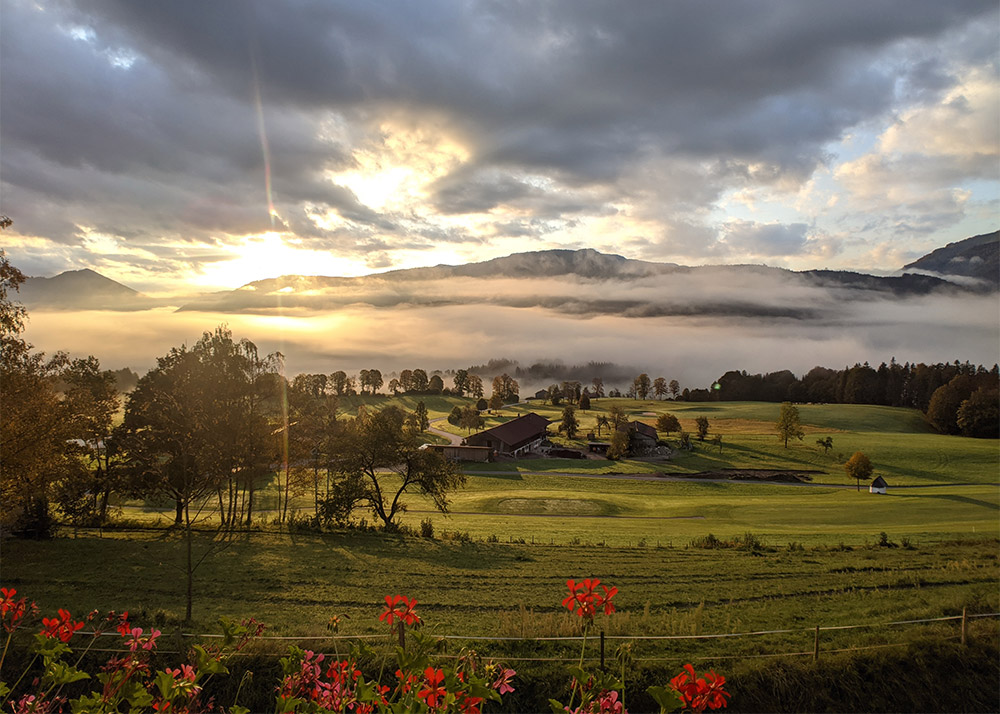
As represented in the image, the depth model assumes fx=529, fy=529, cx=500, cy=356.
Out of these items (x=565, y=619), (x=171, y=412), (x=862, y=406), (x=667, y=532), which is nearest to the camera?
(x=565, y=619)

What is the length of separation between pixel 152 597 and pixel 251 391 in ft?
48.6

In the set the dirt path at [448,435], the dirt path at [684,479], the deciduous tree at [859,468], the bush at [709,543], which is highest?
the bush at [709,543]

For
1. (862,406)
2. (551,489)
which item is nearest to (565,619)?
(551,489)

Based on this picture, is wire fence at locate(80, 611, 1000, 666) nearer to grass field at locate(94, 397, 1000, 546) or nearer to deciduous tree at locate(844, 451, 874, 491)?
grass field at locate(94, 397, 1000, 546)

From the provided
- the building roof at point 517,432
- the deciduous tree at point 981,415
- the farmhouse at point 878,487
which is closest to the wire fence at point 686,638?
the farmhouse at point 878,487

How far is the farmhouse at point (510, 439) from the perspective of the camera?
249 feet

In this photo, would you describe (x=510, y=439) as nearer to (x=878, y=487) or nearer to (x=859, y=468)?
(x=859, y=468)

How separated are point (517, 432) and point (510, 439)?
3.25m

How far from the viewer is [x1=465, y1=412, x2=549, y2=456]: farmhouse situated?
75.8 m

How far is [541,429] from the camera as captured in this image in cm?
8594

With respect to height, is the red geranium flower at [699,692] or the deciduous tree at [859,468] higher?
the red geranium flower at [699,692]

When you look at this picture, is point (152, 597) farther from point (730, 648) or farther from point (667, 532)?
point (667, 532)

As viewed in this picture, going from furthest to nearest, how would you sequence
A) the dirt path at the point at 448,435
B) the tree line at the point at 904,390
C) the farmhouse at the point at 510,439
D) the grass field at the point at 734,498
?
the tree line at the point at 904,390 → the dirt path at the point at 448,435 → the farmhouse at the point at 510,439 → the grass field at the point at 734,498

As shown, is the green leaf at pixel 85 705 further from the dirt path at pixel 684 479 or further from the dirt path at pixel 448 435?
the dirt path at pixel 448 435
